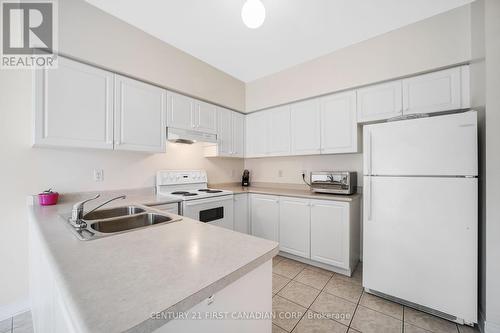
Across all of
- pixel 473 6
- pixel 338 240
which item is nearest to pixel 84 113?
pixel 338 240

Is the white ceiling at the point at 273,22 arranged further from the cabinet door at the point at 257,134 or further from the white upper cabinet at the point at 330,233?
the white upper cabinet at the point at 330,233

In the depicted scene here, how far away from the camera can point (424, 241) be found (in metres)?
1.67

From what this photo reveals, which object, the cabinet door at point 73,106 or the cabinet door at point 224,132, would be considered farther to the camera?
the cabinet door at point 224,132

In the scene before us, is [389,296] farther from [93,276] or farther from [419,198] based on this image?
[93,276]

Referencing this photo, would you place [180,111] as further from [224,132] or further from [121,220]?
[121,220]

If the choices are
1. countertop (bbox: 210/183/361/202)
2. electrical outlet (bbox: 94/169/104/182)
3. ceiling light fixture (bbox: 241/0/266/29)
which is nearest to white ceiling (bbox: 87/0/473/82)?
ceiling light fixture (bbox: 241/0/266/29)

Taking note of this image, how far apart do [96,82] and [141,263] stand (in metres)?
1.92

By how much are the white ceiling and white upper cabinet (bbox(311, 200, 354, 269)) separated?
1.85 m

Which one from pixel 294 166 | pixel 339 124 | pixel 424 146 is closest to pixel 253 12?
pixel 339 124

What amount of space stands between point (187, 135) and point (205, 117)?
1.49ft

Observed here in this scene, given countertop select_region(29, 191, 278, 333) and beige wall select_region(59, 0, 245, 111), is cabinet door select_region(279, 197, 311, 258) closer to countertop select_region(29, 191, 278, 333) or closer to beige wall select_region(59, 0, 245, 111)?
countertop select_region(29, 191, 278, 333)

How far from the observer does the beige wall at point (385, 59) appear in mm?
1841

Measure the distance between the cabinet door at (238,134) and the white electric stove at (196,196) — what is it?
0.70 meters

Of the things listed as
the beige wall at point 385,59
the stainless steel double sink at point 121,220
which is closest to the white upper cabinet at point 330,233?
the beige wall at point 385,59
